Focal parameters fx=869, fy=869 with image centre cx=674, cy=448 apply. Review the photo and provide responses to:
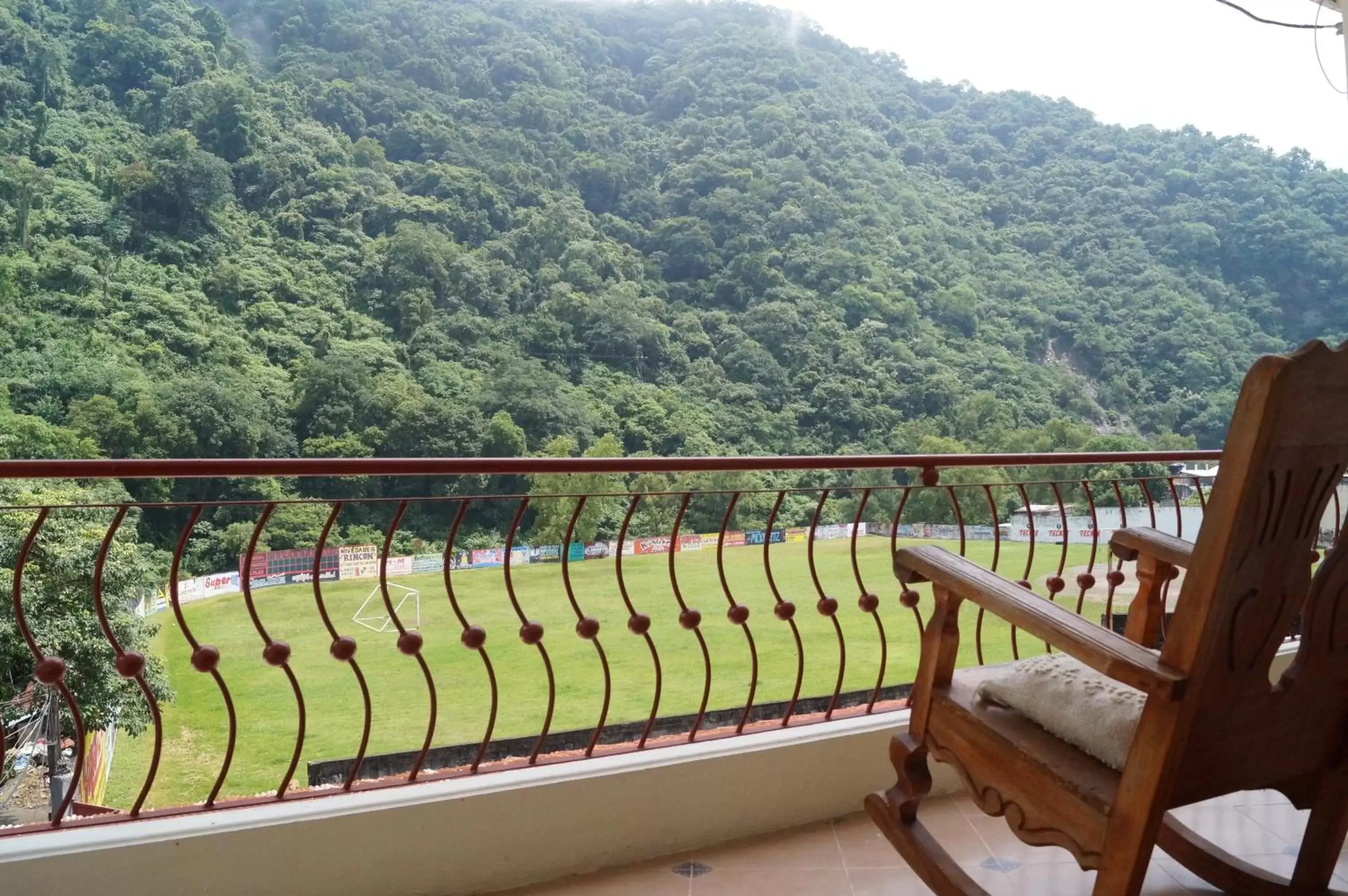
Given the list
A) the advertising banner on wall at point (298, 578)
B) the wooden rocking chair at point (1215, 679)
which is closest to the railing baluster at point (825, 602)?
the wooden rocking chair at point (1215, 679)

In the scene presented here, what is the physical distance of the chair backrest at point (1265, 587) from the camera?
38.6 inches

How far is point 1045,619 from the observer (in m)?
1.14

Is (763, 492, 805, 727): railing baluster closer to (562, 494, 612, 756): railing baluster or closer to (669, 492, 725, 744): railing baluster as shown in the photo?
(669, 492, 725, 744): railing baluster

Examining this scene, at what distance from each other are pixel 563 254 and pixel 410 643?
109 ft

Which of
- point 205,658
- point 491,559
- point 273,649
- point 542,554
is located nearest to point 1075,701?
point 273,649

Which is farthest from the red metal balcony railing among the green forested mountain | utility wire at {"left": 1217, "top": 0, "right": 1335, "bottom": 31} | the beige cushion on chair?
the green forested mountain

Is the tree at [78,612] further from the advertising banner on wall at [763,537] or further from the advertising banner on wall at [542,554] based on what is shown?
the advertising banner on wall at [763,537]

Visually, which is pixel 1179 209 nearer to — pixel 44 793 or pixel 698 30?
pixel 698 30

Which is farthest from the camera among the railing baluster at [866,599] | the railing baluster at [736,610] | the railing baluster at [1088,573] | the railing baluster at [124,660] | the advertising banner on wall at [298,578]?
the advertising banner on wall at [298,578]

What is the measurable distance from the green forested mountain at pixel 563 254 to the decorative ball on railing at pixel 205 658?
72.1 feet

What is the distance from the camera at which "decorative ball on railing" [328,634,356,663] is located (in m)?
1.62

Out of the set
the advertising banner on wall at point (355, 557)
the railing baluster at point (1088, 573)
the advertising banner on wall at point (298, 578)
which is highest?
the railing baluster at point (1088, 573)

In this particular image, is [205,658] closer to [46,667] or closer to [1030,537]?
[46,667]

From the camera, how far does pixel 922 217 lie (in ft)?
122
